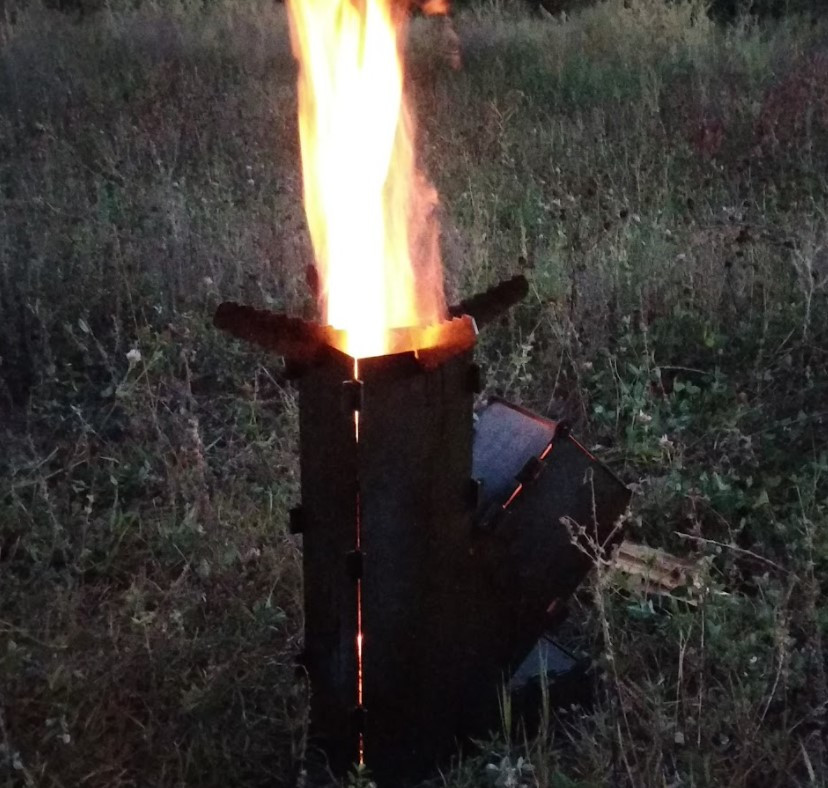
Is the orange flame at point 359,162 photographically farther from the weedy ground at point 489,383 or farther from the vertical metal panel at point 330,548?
the weedy ground at point 489,383

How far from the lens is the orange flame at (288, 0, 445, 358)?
1797 mm

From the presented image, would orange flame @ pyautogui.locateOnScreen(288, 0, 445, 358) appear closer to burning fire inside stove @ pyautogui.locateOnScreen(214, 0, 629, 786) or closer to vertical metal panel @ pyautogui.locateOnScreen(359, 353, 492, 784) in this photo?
burning fire inside stove @ pyautogui.locateOnScreen(214, 0, 629, 786)

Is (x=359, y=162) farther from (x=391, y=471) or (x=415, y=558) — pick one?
(x=415, y=558)

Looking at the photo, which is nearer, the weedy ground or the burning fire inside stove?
the burning fire inside stove

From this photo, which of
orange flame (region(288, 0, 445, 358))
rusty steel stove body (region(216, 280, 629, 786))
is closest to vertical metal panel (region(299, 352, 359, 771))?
rusty steel stove body (region(216, 280, 629, 786))

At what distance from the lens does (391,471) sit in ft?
6.00

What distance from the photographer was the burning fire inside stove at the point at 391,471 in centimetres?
179

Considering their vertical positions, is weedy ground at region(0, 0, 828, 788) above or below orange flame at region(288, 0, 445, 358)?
below

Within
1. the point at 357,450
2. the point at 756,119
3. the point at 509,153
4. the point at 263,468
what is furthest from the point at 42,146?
the point at 357,450

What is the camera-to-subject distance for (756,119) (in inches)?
235

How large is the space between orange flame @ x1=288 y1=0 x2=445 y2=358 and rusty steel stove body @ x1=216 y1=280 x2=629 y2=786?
12cm

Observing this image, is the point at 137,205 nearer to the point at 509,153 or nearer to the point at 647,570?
the point at 509,153

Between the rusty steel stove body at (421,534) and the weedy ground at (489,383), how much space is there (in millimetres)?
169

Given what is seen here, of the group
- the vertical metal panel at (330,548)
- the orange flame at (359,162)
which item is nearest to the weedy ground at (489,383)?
the vertical metal panel at (330,548)
